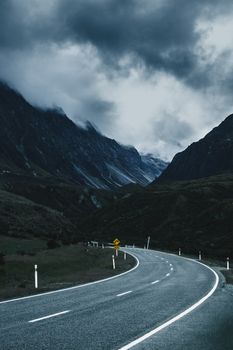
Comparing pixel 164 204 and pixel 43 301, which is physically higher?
pixel 164 204

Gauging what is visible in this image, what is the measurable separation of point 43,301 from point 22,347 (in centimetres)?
760

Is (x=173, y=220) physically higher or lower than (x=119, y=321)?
higher

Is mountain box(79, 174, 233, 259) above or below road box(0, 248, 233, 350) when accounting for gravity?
above

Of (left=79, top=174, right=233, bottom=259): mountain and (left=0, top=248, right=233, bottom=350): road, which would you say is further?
(left=79, top=174, right=233, bottom=259): mountain

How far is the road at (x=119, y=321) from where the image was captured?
864 cm

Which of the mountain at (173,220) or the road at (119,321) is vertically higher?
the mountain at (173,220)

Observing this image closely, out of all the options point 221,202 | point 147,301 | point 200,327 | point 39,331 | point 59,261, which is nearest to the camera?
point 39,331

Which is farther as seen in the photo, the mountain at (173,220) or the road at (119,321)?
the mountain at (173,220)

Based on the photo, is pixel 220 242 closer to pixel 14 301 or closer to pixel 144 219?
pixel 144 219

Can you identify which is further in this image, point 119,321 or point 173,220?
point 173,220

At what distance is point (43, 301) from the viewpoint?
1559cm

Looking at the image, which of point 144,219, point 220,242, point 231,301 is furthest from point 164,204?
point 231,301

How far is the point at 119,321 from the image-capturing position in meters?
11.2

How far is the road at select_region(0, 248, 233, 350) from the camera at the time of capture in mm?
8641
